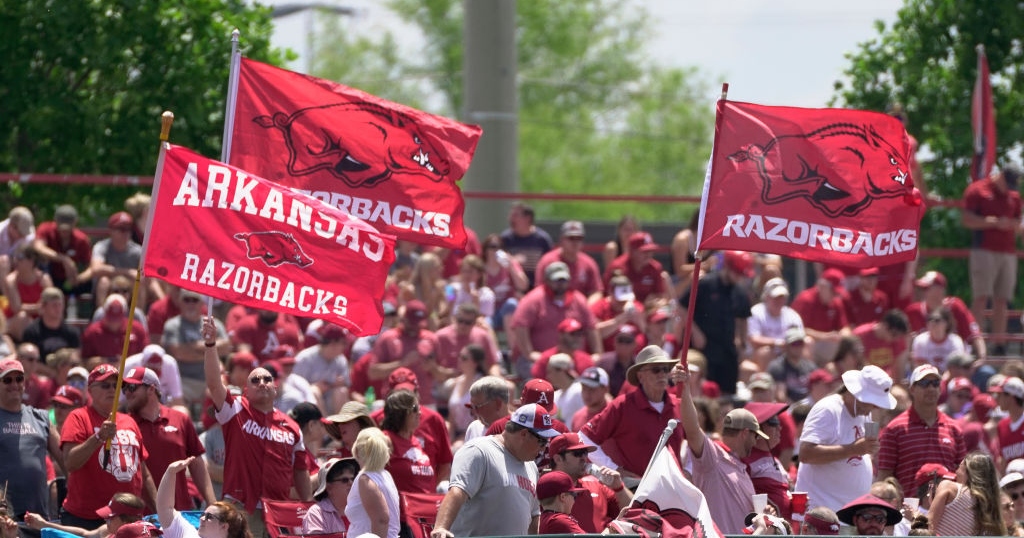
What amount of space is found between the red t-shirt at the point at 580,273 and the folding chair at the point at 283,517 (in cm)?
632

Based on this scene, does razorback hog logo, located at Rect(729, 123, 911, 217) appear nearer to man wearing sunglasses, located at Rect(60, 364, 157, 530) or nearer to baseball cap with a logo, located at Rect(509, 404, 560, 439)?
baseball cap with a logo, located at Rect(509, 404, 560, 439)

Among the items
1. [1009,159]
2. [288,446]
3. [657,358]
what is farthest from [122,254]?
[1009,159]

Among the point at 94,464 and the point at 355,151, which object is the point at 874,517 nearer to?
the point at 355,151

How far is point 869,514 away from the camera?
32.7 feet

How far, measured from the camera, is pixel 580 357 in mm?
15016

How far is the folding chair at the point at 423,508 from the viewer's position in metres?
10.7

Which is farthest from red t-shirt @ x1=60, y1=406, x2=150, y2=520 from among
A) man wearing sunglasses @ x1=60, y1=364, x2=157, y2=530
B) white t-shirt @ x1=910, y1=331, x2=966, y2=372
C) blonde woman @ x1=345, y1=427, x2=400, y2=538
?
white t-shirt @ x1=910, y1=331, x2=966, y2=372

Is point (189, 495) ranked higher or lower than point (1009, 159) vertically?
lower

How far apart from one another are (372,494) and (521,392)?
4.24 m

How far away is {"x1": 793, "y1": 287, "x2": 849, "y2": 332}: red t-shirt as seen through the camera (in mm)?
17203

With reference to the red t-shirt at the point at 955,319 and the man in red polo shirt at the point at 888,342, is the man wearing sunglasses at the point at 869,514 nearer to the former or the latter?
the man in red polo shirt at the point at 888,342

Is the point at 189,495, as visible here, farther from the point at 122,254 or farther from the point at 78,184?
the point at 78,184

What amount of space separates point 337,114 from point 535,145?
4508 cm

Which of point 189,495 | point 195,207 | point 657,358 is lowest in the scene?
point 189,495
